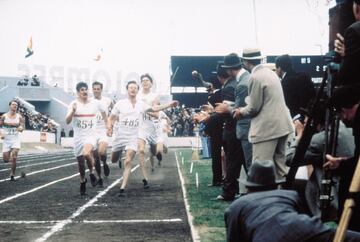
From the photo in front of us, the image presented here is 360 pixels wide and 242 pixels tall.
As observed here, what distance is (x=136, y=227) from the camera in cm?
734

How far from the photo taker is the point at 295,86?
826 centimetres

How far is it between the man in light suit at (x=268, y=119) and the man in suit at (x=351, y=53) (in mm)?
3422

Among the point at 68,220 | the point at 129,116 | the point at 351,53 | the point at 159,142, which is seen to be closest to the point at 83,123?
the point at 129,116

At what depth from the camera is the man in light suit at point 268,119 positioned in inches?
281

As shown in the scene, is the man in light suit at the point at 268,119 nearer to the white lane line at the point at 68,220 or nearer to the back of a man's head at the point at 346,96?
the white lane line at the point at 68,220

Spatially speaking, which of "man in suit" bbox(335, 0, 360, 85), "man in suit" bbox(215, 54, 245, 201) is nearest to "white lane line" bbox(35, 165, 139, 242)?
"man in suit" bbox(215, 54, 245, 201)

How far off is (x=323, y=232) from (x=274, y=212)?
28 centimetres

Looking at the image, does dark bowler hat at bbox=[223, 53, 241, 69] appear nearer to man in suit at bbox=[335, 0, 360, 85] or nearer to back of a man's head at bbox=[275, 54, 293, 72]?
back of a man's head at bbox=[275, 54, 293, 72]

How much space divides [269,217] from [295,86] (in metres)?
5.18

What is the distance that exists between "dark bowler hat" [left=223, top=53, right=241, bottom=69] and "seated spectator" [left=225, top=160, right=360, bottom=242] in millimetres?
5106

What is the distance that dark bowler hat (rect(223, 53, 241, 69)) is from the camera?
8617 mm

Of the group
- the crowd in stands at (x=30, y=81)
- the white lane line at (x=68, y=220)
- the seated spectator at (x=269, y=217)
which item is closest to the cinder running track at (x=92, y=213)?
the white lane line at (x=68, y=220)

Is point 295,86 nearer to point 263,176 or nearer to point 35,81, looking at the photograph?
point 263,176

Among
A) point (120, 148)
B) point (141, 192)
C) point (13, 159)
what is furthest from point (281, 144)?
point (13, 159)
